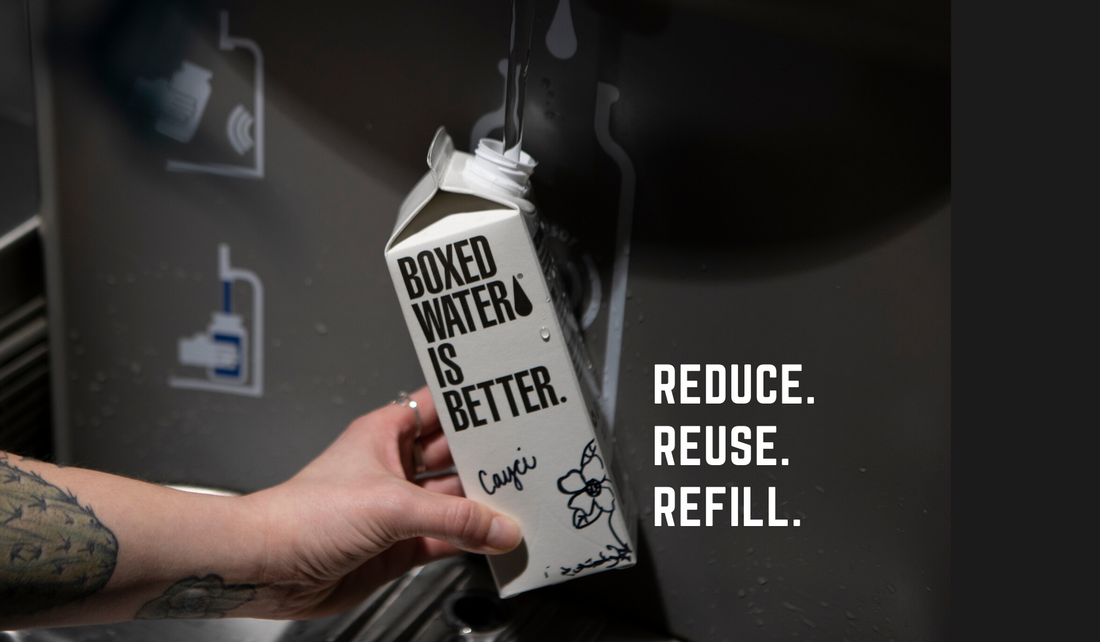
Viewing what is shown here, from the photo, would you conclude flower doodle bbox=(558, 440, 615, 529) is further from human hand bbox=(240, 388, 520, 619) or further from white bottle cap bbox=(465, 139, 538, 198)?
white bottle cap bbox=(465, 139, 538, 198)

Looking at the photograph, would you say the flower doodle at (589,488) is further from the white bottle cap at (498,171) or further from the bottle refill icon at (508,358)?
the white bottle cap at (498,171)

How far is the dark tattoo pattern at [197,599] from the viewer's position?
2.14 ft

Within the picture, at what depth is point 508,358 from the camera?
0.60 meters

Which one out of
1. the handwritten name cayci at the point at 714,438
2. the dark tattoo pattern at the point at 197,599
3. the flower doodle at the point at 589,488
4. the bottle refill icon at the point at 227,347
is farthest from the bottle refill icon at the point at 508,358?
the bottle refill icon at the point at 227,347

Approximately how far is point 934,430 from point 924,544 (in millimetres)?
99

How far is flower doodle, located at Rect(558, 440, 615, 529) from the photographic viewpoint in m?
0.62

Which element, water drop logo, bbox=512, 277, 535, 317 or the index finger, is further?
the index finger

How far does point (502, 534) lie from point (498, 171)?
271mm

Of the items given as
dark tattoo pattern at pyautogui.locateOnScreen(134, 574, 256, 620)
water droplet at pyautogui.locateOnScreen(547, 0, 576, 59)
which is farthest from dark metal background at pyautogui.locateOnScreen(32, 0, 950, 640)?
dark tattoo pattern at pyautogui.locateOnScreen(134, 574, 256, 620)

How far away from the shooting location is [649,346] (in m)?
0.74

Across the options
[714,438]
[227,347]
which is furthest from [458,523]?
[227,347]

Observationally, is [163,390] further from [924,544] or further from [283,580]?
[924,544]

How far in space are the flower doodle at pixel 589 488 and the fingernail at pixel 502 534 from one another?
48 millimetres

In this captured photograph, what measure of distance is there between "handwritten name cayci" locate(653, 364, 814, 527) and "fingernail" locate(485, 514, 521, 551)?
18 cm
